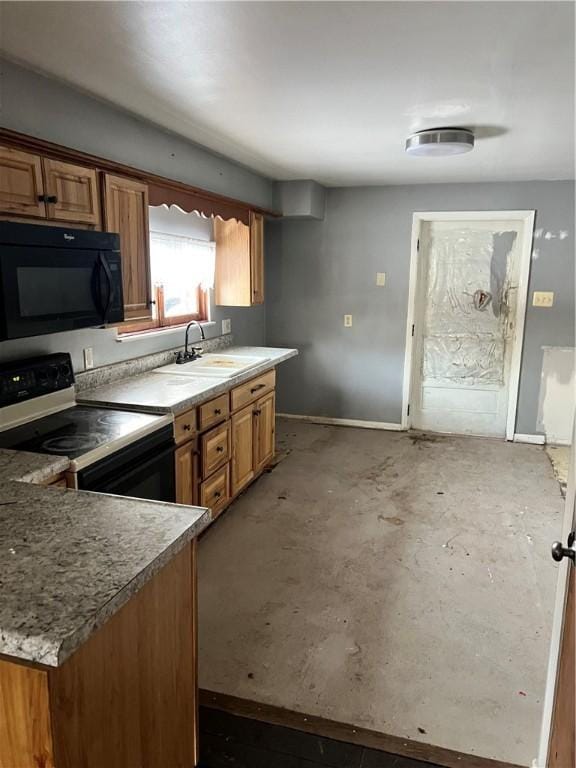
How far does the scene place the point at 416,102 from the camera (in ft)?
8.43

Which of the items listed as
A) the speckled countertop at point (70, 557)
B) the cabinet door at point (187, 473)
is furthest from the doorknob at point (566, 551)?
the cabinet door at point (187, 473)

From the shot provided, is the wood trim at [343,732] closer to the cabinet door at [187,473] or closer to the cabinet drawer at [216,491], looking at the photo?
the cabinet door at [187,473]

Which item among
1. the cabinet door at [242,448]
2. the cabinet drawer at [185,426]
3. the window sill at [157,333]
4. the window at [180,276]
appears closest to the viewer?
the cabinet drawer at [185,426]

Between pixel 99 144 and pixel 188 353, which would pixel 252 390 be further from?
pixel 99 144

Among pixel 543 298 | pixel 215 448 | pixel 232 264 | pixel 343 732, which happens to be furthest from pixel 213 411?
pixel 543 298

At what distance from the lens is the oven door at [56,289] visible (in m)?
2.01

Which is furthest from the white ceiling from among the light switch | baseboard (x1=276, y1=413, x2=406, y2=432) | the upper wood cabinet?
baseboard (x1=276, y1=413, x2=406, y2=432)

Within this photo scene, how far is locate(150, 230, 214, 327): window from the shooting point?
3.72 metres

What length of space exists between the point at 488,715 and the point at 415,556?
1.11 m

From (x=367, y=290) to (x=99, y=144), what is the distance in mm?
3006

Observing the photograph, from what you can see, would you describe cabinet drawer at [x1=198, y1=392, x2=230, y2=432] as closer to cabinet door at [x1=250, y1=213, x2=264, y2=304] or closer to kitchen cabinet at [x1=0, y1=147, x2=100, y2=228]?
kitchen cabinet at [x1=0, y1=147, x2=100, y2=228]

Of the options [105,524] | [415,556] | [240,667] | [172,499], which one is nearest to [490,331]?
[415,556]

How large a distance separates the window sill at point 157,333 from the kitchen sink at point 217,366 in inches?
8.6

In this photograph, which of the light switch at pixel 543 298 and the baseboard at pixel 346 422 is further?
the baseboard at pixel 346 422
